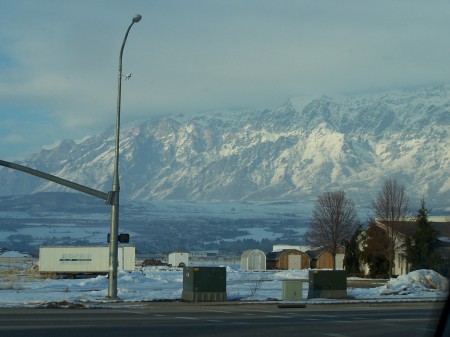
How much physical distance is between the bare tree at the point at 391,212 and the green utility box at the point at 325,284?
92.9ft

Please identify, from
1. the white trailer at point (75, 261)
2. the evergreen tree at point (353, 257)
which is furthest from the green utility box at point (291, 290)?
the white trailer at point (75, 261)

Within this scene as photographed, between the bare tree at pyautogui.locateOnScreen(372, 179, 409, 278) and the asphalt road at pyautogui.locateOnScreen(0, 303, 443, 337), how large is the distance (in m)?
33.3

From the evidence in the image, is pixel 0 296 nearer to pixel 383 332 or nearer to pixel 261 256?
pixel 383 332

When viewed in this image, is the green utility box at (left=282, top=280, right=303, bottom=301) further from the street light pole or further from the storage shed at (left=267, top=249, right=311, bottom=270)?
the storage shed at (left=267, top=249, right=311, bottom=270)

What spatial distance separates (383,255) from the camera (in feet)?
216

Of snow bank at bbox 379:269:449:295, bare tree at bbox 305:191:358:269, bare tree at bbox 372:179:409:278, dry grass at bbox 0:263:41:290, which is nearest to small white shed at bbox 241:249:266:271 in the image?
bare tree at bbox 305:191:358:269

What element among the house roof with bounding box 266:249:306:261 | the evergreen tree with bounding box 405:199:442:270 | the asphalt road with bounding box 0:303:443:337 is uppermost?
the evergreen tree with bounding box 405:199:442:270

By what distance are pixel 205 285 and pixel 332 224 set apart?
2274 inches

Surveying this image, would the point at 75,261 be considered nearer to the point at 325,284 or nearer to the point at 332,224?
the point at 332,224

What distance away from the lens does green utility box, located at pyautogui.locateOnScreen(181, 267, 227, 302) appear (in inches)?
1296

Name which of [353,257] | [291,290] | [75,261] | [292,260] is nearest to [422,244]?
[353,257]

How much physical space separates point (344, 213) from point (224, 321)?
236 feet

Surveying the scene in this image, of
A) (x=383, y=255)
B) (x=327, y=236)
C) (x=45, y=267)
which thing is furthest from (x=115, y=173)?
(x=327, y=236)

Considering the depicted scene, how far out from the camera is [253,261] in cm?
10056
